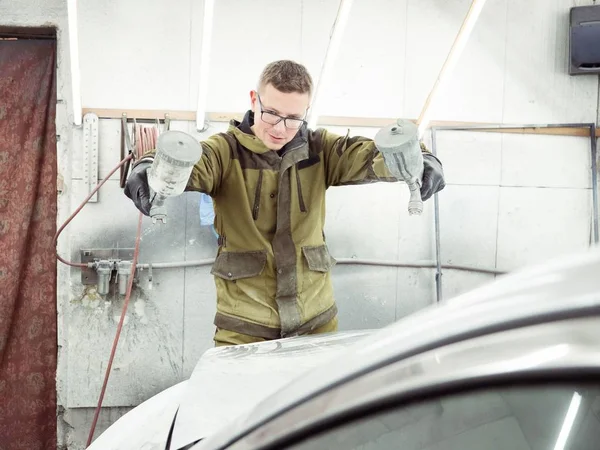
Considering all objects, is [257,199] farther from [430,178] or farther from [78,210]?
[78,210]

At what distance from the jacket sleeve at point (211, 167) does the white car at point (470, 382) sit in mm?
1527

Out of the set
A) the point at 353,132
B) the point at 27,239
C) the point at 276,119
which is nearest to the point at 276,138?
the point at 276,119

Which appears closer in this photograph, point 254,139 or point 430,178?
point 430,178

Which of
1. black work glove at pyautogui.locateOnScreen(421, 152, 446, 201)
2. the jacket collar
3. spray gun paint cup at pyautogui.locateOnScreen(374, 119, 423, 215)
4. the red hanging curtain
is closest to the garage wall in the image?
the red hanging curtain

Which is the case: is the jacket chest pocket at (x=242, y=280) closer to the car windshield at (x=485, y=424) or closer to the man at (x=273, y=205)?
the man at (x=273, y=205)

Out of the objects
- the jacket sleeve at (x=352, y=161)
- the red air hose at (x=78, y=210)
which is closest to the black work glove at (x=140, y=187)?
the jacket sleeve at (x=352, y=161)

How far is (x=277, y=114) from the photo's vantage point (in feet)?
8.64

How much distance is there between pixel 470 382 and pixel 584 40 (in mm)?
3911

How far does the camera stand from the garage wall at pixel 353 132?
3.99 meters

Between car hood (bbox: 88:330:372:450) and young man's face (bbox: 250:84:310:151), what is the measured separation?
0.93 m

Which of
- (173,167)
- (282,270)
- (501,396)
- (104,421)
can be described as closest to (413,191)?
(282,270)

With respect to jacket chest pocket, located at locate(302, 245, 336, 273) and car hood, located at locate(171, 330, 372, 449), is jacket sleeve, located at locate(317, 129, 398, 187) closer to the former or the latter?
jacket chest pocket, located at locate(302, 245, 336, 273)

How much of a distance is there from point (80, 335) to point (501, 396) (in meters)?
3.68

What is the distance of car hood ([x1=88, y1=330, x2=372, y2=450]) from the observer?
1477 mm
